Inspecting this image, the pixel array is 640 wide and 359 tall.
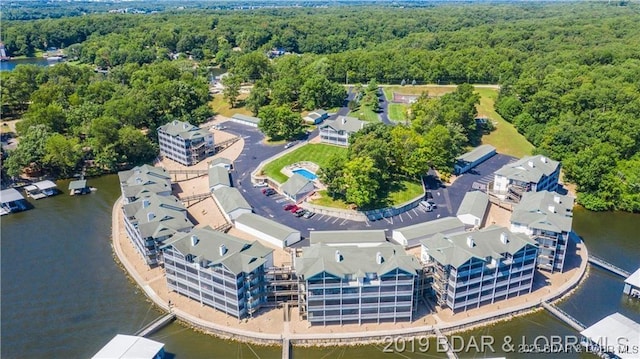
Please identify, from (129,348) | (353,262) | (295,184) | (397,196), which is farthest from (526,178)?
(129,348)

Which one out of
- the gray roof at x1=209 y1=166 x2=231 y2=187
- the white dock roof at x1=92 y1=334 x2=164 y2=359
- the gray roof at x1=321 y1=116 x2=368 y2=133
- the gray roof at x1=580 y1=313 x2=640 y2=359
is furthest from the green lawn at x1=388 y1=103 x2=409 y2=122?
the white dock roof at x1=92 y1=334 x2=164 y2=359

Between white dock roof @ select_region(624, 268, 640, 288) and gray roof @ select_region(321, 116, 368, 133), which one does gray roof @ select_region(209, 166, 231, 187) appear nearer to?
gray roof @ select_region(321, 116, 368, 133)

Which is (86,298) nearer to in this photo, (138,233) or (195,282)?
(138,233)

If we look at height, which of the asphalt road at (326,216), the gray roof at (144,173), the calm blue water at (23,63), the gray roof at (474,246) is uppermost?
the calm blue water at (23,63)

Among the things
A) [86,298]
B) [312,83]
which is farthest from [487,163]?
[86,298]

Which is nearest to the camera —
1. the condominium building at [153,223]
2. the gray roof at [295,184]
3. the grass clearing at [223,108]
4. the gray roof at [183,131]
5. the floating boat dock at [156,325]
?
the floating boat dock at [156,325]

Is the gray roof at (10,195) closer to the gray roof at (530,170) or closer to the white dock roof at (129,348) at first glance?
the white dock roof at (129,348)

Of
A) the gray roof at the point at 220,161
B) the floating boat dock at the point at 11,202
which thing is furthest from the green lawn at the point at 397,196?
the floating boat dock at the point at 11,202
